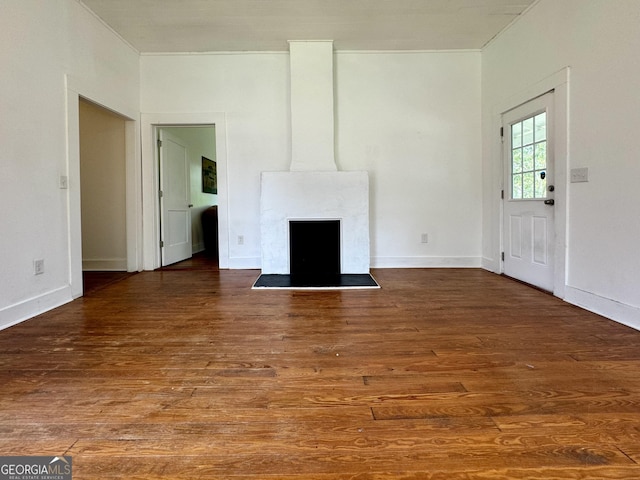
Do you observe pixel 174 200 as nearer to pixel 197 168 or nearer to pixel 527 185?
pixel 197 168

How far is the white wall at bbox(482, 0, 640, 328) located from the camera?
229 cm

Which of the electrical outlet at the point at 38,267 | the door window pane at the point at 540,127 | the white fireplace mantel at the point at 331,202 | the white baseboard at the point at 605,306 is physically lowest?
the white baseboard at the point at 605,306

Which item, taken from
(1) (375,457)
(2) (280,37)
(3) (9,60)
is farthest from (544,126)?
(3) (9,60)

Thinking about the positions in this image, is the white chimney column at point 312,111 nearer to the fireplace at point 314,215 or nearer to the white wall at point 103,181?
the fireplace at point 314,215

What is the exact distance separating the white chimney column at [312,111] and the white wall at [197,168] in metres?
2.12

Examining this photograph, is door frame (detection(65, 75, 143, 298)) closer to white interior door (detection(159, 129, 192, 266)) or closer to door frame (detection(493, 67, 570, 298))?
white interior door (detection(159, 129, 192, 266))

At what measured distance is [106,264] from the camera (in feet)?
14.5

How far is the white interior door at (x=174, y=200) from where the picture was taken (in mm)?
4680

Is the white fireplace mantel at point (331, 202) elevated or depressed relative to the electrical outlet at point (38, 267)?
elevated

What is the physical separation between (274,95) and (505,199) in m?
3.05

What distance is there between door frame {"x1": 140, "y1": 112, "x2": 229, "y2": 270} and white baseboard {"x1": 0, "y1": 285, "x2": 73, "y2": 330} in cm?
154

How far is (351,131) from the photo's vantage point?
14.6 ft

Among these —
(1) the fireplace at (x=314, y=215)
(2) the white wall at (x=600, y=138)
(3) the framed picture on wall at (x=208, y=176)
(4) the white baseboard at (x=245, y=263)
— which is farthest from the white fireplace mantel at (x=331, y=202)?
(3) the framed picture on wall at (x=208, y=176)
